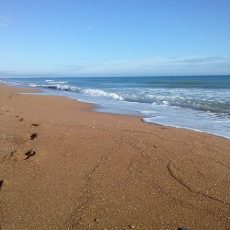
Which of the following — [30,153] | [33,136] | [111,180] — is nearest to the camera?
[111,180]

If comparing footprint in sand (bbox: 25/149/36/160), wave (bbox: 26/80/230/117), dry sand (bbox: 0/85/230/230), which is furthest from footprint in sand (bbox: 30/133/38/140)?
wave (bbox: 26/80/230/117)

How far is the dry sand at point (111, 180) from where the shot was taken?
14.0ft

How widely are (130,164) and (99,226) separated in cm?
209

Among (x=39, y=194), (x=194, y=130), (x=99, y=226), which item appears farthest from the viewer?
(x=194, y=130)

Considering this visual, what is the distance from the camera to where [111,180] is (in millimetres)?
5352

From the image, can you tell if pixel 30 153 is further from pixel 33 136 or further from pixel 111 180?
pixel 111 180

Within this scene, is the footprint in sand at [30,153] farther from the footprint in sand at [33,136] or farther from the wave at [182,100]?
the wave at [182,100]

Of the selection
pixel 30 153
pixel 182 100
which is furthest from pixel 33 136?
pixel 182 100

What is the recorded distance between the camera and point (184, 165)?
20.0ft

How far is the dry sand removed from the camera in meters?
4.27

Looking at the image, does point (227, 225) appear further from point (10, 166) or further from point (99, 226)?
point (10, 166)

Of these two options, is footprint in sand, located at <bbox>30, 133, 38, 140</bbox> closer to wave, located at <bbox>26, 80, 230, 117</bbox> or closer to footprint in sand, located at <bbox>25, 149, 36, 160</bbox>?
footprint in sand, located at <bbox>25, 149, 36, 160</bbox>

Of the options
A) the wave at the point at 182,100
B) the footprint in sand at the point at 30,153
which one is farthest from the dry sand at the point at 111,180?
the wave at the point at 182,100

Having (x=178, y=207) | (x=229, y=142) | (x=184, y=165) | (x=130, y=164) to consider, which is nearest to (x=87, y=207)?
(x=178, y=207)
